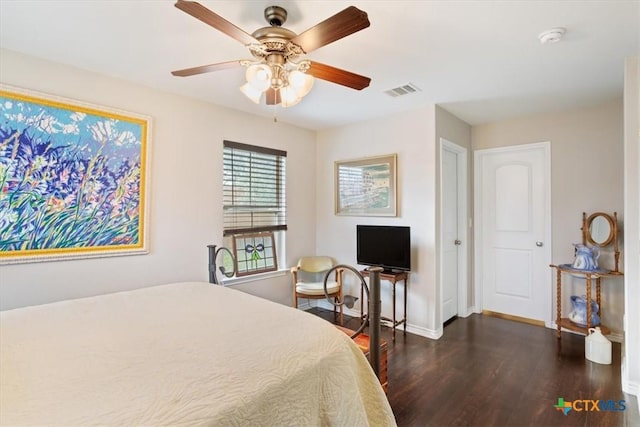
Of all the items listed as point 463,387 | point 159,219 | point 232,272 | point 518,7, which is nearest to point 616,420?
point 463,387

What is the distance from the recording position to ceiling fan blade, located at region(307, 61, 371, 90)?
1873 mm

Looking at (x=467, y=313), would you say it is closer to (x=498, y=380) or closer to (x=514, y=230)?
(x=514, y=230)

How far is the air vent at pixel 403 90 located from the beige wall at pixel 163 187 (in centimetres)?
154

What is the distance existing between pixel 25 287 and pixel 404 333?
11.0 ft

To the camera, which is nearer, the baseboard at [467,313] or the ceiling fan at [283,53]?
the ceiling fan at [283,53]

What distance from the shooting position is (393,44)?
2.19m

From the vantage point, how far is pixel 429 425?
2031 millimetres

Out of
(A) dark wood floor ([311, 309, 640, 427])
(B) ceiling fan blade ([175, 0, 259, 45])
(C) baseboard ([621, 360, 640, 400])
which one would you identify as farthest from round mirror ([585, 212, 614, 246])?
(B) ceiling fan blade ([175, 0, 259, 45])

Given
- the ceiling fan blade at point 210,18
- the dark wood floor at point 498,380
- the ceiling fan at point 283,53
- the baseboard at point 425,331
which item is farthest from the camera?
the baseboard at point 425,331

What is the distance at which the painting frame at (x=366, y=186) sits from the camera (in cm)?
380

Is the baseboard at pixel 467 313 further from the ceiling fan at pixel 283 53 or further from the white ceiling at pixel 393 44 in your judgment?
the ceiling fan at pixel 283 53

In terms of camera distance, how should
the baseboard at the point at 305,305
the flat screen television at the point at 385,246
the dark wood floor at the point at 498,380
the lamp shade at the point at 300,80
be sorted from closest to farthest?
the lamp shade at the point at 300,80, the dark wood floor at the point at 498,380, the flat screen television at the point at 385,246, the baseboard at the point at 305,305

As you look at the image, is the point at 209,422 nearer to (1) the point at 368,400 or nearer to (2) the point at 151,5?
(1) the point at 368,400

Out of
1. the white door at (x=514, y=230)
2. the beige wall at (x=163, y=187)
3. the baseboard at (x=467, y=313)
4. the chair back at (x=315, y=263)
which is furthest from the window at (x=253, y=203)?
the white door at (x=514, y=230)
